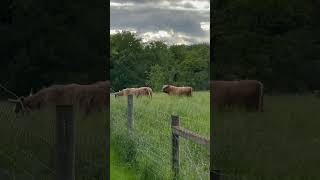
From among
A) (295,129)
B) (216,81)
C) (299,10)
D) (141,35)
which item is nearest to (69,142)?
(295,129)

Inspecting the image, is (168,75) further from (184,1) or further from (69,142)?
(69,142)

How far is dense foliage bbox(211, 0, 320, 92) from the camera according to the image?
409cm

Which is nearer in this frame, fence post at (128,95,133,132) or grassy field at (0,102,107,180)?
grassy field at (0,102,107,180)

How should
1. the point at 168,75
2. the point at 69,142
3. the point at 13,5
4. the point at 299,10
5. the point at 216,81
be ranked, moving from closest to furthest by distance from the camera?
the point at 69,142 → the point at 13,5 → the point at 299,10 → the point at 216,81 → the point at 168,75

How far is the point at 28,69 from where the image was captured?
4008 mm

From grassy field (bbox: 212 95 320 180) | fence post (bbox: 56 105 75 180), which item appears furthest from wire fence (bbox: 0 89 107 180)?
grassy field (bbox: 212 95 320 180)

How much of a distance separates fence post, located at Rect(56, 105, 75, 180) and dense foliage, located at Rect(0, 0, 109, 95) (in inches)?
67.4

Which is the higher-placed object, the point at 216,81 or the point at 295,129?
the point at 216,81

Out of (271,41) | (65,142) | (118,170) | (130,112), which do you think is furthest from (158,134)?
(65,142)

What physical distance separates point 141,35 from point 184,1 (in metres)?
0.60

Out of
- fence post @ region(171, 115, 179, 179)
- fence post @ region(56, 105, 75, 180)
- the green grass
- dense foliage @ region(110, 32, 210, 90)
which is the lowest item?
the green grass

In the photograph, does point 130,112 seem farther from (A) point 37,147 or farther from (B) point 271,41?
(A) point 37,147

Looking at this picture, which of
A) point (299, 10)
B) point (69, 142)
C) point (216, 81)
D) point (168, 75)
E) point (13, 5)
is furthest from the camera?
point (168, 75)

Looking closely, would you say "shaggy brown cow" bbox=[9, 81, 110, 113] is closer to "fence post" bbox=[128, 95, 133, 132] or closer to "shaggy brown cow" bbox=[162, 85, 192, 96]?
"fence post" bbox=[128, 95, 133, 132]
